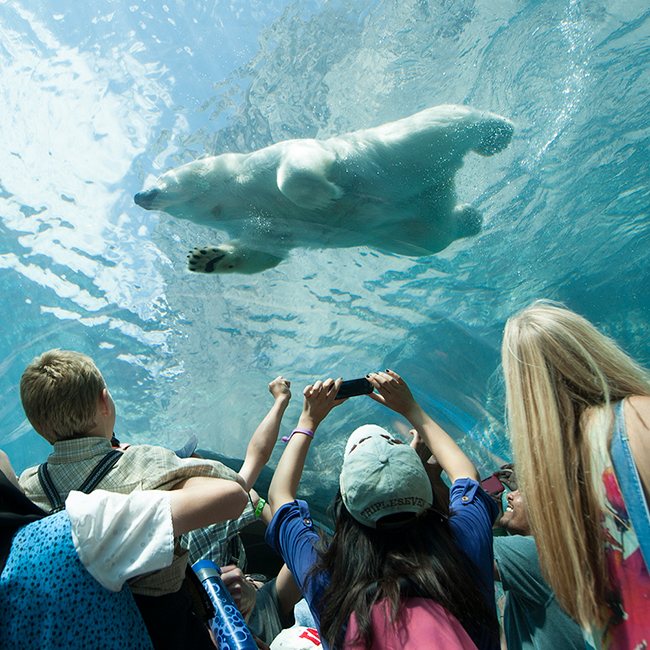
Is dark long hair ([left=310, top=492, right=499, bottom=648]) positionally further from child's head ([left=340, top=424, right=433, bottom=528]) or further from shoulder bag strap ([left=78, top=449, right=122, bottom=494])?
shoulder bag strap ([left=78, top=449, right=122, bottom=494])

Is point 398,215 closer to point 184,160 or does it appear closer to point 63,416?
point 184,160

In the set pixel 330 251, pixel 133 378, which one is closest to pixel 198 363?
pixel 133 378

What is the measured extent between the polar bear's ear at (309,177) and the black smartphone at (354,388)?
7.38 feet

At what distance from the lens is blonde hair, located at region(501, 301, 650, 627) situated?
93 centimetres

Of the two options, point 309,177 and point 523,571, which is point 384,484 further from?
point 309,177

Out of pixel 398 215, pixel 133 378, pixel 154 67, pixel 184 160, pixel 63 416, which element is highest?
pixel 154 67

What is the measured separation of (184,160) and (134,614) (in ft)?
18.5

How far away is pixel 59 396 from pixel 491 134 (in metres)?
4.72

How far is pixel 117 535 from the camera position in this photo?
33.9 inches

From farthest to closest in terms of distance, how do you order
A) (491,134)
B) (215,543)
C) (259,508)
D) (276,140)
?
(276,140)
(491,134)
(259,508)
(215,543)

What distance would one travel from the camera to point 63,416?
118 centimetres

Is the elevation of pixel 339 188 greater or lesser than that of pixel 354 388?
greater

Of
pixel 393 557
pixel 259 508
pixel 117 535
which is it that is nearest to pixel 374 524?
pixel 393 557

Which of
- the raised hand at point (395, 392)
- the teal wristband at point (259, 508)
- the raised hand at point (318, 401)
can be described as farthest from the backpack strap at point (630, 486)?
the teal wristband at point (259, 508)
